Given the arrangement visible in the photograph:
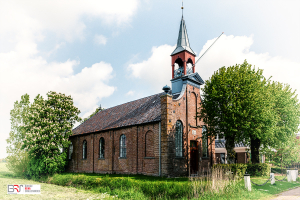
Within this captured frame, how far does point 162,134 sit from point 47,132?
15.2 metres

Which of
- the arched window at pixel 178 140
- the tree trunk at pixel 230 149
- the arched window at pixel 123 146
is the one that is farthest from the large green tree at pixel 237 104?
the arched window at pixel 123 146

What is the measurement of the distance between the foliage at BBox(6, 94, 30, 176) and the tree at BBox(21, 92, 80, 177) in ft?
11.0

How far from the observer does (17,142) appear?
31797 mm

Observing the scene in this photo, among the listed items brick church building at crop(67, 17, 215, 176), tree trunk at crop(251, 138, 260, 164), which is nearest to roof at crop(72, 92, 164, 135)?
brick church building at crop(67, 17, 215, 176)

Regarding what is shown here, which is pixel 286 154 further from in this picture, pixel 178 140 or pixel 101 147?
pixel 101 147

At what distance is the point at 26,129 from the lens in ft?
87.0

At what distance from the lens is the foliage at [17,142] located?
30750 mm

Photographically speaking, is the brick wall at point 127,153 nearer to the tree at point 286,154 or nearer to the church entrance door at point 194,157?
the church entrance door at point 194,157

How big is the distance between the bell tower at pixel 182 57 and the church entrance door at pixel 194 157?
22.9ft

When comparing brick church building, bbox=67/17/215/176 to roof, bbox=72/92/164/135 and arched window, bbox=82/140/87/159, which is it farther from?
arched window, bbox=82/140/87/159

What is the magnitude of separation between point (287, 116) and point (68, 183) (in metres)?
23.1

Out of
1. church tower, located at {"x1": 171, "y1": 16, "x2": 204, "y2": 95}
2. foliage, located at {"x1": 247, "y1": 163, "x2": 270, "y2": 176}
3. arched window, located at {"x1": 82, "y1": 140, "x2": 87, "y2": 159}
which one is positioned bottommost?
foliage, located at {"x1": 247, "y1": 163, "x2": 270, "y2": 176}

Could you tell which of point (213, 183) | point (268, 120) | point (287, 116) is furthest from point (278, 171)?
point (213, 183)

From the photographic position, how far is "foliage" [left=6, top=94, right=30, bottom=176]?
30750 mm
